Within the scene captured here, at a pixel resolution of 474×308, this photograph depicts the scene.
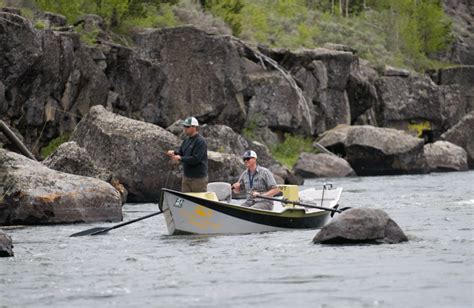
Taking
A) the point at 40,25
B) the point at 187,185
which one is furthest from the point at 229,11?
the point at 187,185

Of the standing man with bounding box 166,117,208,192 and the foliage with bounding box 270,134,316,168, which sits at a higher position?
the standing man with bounding box 166,117,208,192

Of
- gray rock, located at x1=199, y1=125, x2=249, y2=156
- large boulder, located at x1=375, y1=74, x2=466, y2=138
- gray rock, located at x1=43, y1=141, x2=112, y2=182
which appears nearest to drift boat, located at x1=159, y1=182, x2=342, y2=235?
gray rock, located at x1=43, y1=141, x2=112, y2=182

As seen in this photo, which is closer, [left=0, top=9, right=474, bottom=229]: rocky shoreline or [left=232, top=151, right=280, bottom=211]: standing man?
[left=232, top=151, right=280, bottom=211]: standing man

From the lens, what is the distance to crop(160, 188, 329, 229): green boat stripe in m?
19.9

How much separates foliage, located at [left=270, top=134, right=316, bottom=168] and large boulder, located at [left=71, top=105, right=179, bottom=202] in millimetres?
→ 16504

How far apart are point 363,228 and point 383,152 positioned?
1048 inches

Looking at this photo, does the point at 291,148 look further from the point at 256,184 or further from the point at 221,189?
the point at 256,184

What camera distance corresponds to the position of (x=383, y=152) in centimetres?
4328

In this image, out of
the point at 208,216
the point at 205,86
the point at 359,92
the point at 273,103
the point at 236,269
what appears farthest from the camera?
the point at 359,92

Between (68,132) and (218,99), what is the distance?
922cm

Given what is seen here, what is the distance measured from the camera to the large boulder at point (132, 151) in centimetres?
2892

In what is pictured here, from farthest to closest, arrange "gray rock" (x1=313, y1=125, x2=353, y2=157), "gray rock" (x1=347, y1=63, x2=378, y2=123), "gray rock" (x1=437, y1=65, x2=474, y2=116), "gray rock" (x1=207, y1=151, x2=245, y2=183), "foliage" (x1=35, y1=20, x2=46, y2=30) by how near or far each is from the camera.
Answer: "gray rock" (x1=437, y1=65, x2=474, y2=116), "gray rock" (x1=347, y1=63, x2=378, y2=123), "gray rock" (x1=313, y1=125, x2=353, y2=157), "foliage" (x1=35, y1=20, x2=46, y2=30), "gray rock" (x1=207, y1=151, x2=245, y2=183)

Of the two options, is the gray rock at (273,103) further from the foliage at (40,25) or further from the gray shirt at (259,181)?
the gray shirt at (259,181)

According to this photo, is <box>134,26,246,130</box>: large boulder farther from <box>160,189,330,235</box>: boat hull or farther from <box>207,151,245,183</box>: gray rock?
<box>160,189,330,235</box>: boat hull
